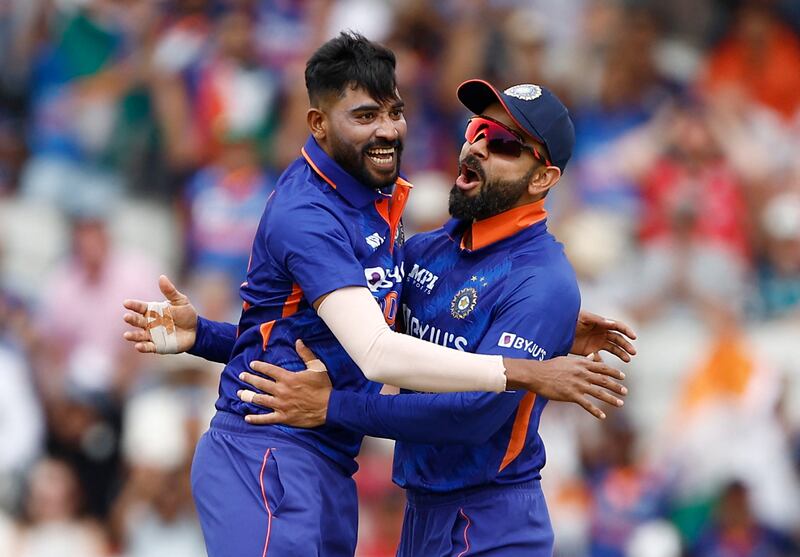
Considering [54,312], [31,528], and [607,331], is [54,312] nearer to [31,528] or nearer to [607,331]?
[31,528]

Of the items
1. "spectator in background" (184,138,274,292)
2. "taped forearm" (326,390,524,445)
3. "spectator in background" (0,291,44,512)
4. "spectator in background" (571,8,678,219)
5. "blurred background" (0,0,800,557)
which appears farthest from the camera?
"spectator in background" (571,8,678,219)

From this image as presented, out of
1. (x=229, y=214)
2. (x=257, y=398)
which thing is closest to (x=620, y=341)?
(x=257, y=398)

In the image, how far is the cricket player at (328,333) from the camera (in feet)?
16.3

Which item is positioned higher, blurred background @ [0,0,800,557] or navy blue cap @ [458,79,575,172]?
navy blue cap @ [458,79,575,172]

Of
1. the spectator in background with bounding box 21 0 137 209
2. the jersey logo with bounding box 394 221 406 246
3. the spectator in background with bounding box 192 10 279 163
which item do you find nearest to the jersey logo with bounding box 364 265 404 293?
the jersey logo with bounding box 394 221 406 246

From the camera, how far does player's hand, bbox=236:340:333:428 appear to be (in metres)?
5.10

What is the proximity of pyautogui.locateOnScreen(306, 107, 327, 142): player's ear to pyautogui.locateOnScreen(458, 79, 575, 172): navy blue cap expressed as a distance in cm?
58

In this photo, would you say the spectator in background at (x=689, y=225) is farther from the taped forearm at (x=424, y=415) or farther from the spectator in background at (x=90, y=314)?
the taped forearm at (x=424, y=415)

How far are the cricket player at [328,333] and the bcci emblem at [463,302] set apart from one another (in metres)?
0.13

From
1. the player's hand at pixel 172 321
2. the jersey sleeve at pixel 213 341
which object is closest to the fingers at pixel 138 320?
the player's hand at pixel 172 321

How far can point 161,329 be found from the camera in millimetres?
5633

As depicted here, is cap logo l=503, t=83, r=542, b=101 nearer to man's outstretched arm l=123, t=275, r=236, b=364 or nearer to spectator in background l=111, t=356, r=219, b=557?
man's outstretched arm l=123, t=275, r=236, b=364

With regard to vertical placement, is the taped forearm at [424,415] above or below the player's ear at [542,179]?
below

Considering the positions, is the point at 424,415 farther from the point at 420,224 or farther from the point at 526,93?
the point at 420,224
